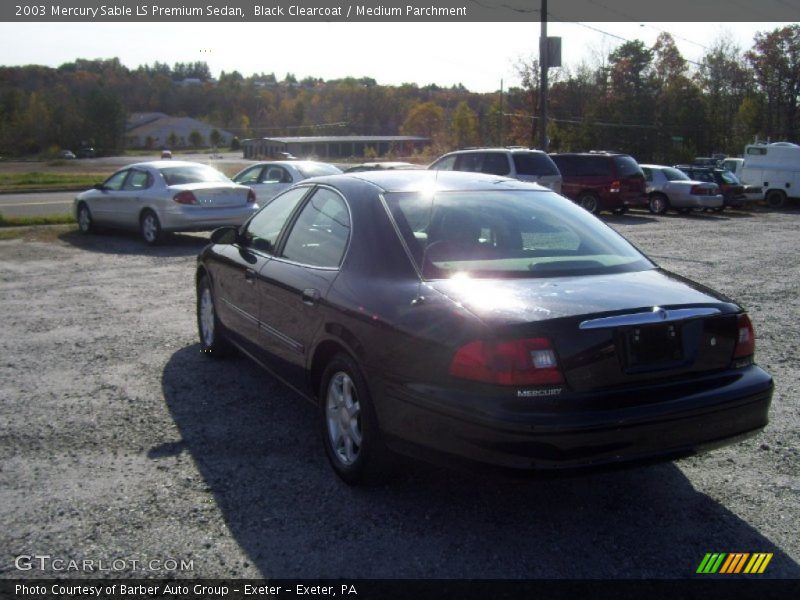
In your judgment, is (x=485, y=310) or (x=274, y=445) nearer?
(x=485, y=310)

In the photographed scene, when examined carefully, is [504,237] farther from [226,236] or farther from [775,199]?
[775,199]

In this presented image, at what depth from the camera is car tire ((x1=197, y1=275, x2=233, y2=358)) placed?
6.47 metres

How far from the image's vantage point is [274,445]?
482 centimetres

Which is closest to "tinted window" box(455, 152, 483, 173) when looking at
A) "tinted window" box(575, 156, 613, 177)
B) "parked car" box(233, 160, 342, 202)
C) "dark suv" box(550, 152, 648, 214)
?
"parked car" box(233, 160, 342, 202)

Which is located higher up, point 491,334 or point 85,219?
point 491,334

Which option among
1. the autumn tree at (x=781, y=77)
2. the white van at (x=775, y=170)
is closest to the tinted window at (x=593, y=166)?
the white van at (x=775, y=170)

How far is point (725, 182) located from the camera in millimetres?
27453

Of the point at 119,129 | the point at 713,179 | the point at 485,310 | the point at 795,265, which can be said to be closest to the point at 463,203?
the point at 485,310

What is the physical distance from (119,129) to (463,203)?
100m

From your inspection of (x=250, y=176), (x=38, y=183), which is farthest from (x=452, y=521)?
(x=38, y=183)

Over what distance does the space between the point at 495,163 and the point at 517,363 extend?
15.8 m

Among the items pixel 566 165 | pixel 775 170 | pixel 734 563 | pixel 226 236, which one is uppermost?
Answer: pixel 566 165

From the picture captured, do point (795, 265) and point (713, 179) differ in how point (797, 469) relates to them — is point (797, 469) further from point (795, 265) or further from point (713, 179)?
point (713, 179)

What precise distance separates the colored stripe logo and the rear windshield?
15635 mm
